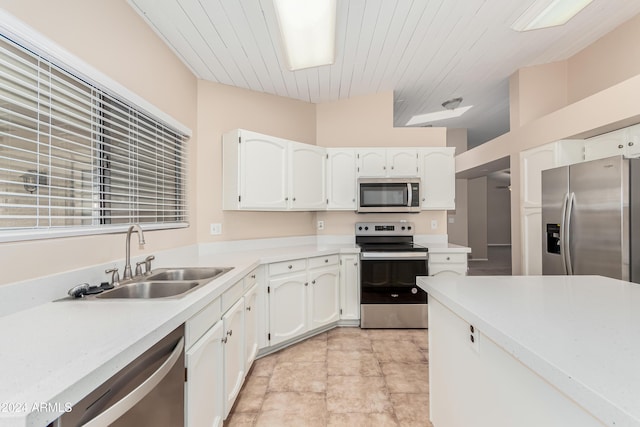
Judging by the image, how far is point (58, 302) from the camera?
1.18 meters

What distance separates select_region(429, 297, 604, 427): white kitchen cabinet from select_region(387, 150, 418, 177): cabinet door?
2.04 m

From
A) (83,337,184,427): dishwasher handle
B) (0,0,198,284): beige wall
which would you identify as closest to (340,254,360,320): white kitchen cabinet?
(0,0,198,284): beige wall

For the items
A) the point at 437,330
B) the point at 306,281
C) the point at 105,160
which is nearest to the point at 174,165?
the point at 105,160

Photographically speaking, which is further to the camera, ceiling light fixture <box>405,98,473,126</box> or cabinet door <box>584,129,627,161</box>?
ceiling light fixture <box>405,98,473,126</box>

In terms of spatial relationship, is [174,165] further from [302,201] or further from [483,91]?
[483,91]

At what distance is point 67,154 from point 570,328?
6.80 feet

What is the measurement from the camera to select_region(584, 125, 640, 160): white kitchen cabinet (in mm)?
2277

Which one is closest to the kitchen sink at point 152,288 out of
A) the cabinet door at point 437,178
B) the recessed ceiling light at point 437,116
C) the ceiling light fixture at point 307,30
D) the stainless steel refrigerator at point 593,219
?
the ceiling light fixture at point 307,30

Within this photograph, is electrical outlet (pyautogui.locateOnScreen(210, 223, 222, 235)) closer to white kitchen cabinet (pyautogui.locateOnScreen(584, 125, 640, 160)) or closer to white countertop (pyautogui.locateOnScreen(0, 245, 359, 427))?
white countertop (pyautogui.locateOnScreen(0, 245, 359, 427))

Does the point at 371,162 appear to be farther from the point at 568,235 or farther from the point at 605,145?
the point at 605,145

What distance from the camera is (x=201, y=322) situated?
128 centimetres

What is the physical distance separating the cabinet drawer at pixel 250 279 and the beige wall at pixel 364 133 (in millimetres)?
1354

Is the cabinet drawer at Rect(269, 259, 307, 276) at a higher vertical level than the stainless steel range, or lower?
higher

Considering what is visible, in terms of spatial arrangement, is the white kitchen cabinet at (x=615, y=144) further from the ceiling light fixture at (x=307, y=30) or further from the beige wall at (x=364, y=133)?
the ceiling light fixture at (x=307, y=30)
